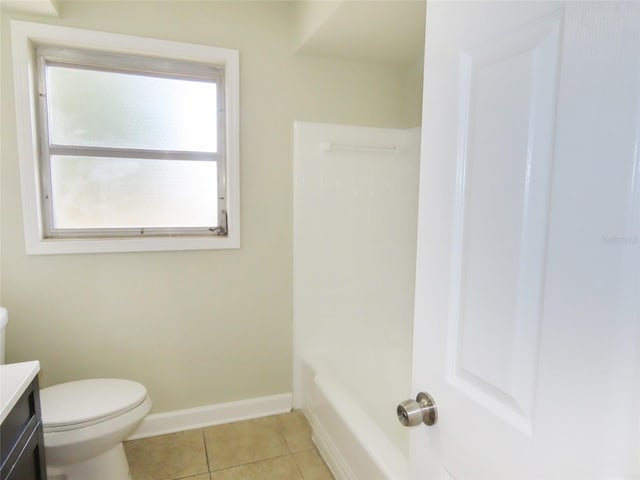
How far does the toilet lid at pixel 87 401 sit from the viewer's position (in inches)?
58.4

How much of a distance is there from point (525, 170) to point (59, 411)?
6.03 feet

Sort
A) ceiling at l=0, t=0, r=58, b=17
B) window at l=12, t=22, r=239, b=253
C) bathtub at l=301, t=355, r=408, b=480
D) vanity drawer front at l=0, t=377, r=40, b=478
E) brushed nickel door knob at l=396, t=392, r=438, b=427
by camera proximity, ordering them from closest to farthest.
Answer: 1. brushed nickel door knob at l=396, t=392, r=438, b=427
2. vanity drawer front at l=0, t=377, r=40, b=478
3. bathtub at l=301, t=355, r=408, b=480
4. ceiling at l=0, t=0, r=58, b=17
5. window at l=12, t=22, r=239, b=253

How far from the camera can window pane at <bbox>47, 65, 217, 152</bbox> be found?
1869mm

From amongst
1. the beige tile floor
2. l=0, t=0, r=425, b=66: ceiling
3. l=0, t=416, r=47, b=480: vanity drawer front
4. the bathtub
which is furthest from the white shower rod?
l=0, t=416, r=47, b=480: vanity drawer front

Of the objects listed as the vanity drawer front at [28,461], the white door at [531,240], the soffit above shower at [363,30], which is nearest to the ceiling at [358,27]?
the soffit above shower at [363,30]

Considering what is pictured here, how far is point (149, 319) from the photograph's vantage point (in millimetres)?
2043

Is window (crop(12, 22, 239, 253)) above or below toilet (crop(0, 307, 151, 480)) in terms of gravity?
above

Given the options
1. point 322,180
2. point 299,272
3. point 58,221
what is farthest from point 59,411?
point 322,180

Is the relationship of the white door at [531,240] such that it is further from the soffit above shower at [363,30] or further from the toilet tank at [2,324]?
the toilet tank at [2,324]

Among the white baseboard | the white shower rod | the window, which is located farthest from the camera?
the white shower rod

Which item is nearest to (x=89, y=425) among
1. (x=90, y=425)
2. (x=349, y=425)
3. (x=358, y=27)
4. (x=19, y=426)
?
(x=90, y=425)

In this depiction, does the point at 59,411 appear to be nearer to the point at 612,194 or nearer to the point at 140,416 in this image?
the point at 140,416

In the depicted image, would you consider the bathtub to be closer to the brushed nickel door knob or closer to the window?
the brushed nickel door knob

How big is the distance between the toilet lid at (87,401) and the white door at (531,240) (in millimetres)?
1348
